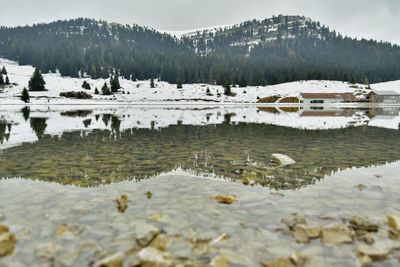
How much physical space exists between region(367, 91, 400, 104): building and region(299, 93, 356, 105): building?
14.1m

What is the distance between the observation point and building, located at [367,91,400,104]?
15838 cm

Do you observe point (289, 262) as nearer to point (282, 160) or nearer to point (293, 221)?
point (293, 221)

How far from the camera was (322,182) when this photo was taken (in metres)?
13.7

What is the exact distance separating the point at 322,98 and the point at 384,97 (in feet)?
121

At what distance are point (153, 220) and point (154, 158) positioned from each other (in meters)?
9.44

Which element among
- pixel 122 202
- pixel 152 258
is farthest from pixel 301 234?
pixel 122 202

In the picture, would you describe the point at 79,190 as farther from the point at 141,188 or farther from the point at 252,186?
the point at 252,186

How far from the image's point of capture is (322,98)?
147m

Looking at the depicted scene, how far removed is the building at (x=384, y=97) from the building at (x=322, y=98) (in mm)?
14074

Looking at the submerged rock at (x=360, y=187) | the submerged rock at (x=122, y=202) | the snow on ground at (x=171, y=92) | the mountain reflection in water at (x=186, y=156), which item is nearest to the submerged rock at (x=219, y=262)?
the submerged rock at (x=122, y=202)

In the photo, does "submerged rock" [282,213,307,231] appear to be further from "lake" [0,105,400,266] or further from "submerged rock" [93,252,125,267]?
"submerged rock" [93,252,125,267]

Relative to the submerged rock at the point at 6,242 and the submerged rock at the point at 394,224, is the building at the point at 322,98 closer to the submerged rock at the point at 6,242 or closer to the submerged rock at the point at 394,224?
the submerged rock at the point at 394,224

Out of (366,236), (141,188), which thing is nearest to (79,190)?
(141,188)

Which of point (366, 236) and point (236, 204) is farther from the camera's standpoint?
point (236, 204)
